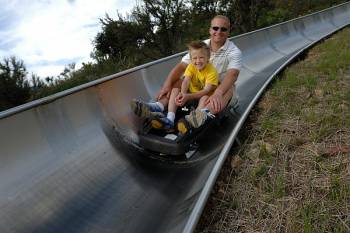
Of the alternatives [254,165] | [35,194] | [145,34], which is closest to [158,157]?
[254,165]

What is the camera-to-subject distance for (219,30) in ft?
13.6

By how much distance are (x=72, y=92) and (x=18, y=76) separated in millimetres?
12965

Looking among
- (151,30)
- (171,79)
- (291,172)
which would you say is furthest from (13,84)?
(291,172)

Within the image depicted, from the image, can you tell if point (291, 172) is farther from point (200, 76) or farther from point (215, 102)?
point (200, 76)

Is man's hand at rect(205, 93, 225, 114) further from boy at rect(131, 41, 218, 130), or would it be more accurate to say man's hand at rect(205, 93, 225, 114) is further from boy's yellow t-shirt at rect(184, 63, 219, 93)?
boy's yellow t-shirt at rect(184, 63, 219, 93)

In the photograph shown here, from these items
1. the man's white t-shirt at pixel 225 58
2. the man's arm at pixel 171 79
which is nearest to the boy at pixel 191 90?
the man's arm at pixel 171 79

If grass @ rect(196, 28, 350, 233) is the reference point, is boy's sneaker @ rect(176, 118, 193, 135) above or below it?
above

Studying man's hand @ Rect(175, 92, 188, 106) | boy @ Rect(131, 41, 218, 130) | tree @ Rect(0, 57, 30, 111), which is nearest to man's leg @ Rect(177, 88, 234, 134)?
boy @ Rect(131, 41, 218, 130)

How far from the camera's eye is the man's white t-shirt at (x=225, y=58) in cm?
415

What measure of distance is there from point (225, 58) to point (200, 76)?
0.46 m

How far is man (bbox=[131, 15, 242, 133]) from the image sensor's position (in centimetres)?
335

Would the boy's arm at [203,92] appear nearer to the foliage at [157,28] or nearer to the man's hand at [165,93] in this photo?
the man's hand at [165,93]

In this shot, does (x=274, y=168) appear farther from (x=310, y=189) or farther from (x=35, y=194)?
(x=35, y=194)

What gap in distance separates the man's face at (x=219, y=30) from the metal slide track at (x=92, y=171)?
864 millimetres
